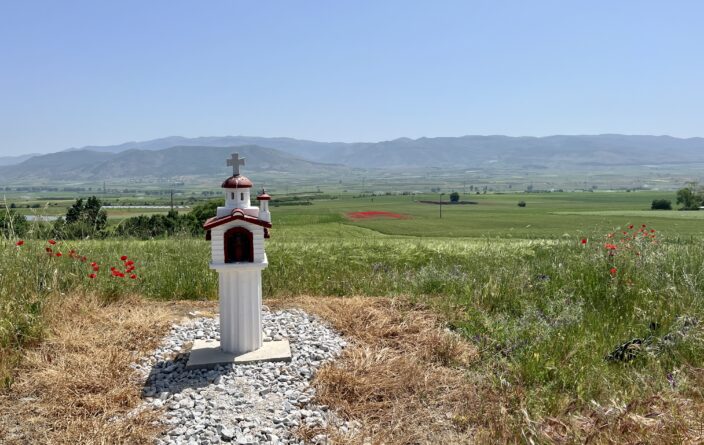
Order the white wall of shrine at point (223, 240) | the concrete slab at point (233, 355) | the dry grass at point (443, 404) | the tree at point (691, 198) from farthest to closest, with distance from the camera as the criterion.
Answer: the tree at point (691, 198) < the white wall of shrine at point (223, 240) < the concrete slab at point (233, 355) < the dry grass at point (443, 404)

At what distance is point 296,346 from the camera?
5.96 meters

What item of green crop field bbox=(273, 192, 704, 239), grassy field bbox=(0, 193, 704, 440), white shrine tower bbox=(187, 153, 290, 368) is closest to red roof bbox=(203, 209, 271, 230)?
white shrine tower bbox=(187, 153, 290, 368)

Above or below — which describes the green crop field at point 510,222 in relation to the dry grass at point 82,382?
below

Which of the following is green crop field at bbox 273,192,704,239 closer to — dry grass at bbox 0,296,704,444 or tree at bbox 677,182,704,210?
tree at bbox 677,182,704,210

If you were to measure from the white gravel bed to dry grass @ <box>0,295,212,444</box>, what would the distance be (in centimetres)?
22

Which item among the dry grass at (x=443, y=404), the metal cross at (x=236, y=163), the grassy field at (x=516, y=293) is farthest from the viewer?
the metal cross at (x=236, y=163)

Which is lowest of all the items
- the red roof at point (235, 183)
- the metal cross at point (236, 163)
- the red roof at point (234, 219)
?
the red roof at point (234, 219)

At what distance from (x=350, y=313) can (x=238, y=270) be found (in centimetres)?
203

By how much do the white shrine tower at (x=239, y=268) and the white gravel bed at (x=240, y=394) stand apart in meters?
0.28

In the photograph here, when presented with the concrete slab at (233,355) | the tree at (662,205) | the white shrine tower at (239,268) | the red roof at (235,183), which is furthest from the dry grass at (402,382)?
the tree at (662,205)

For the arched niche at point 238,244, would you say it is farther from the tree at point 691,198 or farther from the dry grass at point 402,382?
the tree at point 691,198

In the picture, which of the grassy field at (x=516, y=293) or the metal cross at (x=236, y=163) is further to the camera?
the metal cross at (x=236, y=163)

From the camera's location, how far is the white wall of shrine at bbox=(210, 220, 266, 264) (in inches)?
219

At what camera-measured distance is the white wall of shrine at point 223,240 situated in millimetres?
5570
